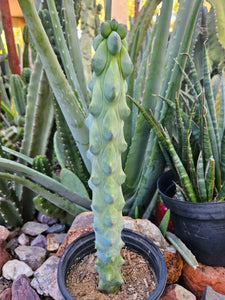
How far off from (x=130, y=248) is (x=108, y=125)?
0.37 m

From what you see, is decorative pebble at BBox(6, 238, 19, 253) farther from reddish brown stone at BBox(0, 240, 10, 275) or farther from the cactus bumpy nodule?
the cactus bumpy nodule

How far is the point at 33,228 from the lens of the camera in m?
0.87

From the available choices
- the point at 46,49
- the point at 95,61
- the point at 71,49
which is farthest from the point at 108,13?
the point at 95,61

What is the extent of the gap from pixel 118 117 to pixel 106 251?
0.79 feet

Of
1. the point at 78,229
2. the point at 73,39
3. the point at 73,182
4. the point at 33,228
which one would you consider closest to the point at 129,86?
the point at 73,39

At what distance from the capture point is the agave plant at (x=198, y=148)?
0.63 m

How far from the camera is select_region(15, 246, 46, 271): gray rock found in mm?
726

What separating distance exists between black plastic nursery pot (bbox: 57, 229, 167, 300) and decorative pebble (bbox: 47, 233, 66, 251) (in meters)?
0.25

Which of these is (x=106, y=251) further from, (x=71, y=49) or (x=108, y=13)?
(x=108, y=13)

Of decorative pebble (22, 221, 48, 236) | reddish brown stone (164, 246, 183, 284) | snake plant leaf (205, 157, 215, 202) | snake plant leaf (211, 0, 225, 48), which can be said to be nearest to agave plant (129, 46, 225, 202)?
snake plant leaf (205, 157, 215, 202)

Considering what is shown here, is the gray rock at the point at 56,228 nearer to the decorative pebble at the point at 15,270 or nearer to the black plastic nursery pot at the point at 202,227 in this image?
the decorative pebble at the point at 15,270

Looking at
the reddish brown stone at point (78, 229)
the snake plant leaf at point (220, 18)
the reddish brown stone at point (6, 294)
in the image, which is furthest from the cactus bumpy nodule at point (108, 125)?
the snake plant leaf at point (220, 18)

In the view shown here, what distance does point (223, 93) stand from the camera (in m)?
0.77

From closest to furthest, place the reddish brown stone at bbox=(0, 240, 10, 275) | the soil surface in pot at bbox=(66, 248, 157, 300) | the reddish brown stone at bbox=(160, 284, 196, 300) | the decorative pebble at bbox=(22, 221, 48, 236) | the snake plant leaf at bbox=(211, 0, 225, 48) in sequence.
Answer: the soil surface in pot at bbox=(66, 248, 157, 300), the reddish brown stone at bbox=(160, 284, 196, 300), the reddish brown stone at bbox=(0, 240, 10, 275), the decorative pebble at bbox=(22, 221, 48, 236), the snake plant leaf at bbox=(211, 0, 225, 48)
